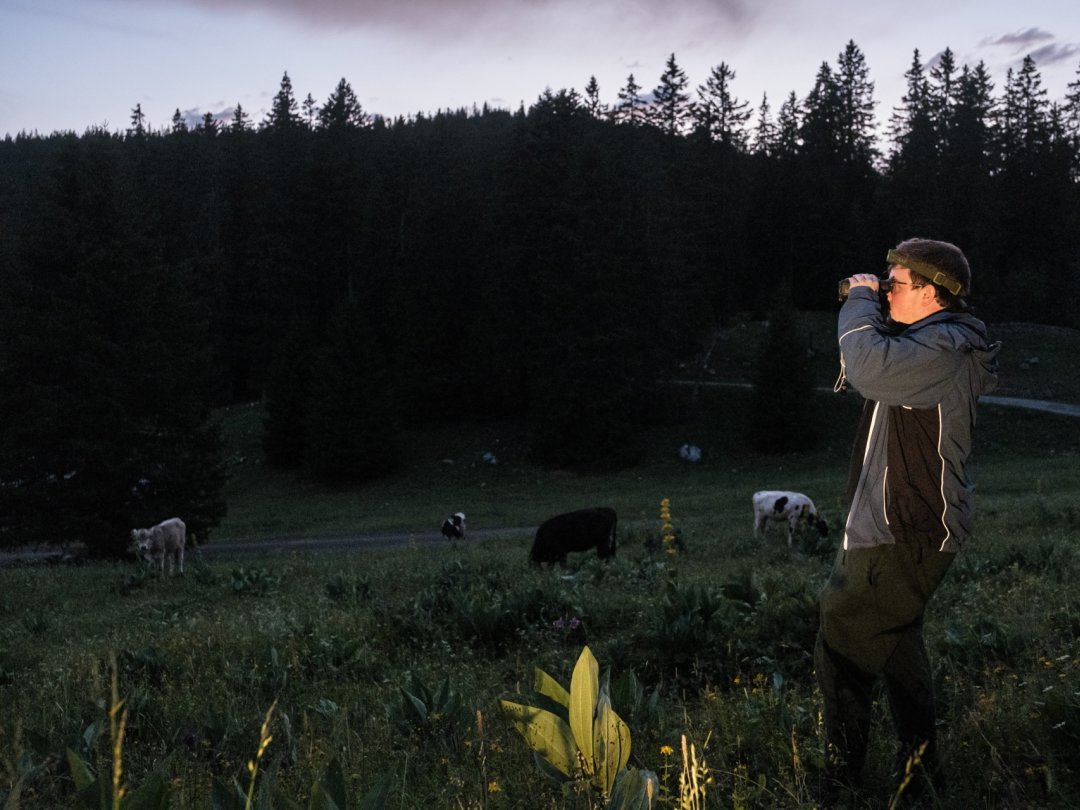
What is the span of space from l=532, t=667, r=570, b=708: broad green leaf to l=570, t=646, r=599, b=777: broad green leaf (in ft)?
0.81

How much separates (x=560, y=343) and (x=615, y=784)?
140 feet

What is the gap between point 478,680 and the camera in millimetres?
7000

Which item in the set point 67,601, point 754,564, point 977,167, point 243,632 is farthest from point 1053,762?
point 977,167

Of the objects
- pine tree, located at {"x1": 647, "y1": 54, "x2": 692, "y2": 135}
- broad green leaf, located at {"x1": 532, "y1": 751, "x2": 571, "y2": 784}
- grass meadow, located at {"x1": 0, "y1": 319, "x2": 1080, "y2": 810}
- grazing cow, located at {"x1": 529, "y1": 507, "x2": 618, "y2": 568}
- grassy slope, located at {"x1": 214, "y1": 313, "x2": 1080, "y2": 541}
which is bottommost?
grassy slope, located at {"x1": 214, "y1": 313, "x2": 1080, "y2": 541}

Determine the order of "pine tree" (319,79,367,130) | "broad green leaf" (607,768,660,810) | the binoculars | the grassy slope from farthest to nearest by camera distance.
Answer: "pine tree" (319,79,367,130)
the grassy slope
the binoculars
"broad green leaf" (607,768,660,810)

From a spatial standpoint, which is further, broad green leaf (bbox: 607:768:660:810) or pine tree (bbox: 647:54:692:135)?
pine tree (bbox: 647:54:692:135)

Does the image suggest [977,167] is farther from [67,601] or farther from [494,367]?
[67,601]

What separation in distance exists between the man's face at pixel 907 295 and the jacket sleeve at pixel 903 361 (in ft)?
0.51

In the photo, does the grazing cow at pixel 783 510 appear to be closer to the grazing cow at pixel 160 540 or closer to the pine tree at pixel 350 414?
the grazing cow at pixel 160 540

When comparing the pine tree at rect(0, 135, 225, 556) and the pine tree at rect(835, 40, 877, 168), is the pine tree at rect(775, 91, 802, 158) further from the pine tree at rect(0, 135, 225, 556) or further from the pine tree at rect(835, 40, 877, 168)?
the pine tree at rect(0, 135, 225, 556)

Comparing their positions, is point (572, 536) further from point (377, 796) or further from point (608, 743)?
point (377, 796)

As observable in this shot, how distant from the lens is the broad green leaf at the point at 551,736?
3.91 meters

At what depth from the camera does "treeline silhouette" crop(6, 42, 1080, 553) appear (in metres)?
26.8

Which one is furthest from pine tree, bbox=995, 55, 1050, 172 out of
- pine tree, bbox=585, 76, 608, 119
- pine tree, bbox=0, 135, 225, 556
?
pine tree, bbox=0, 135, 225, 556
